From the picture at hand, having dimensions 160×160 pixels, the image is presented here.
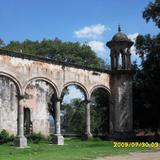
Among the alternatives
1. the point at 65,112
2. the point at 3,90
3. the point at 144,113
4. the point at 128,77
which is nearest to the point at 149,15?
the point at 128,77

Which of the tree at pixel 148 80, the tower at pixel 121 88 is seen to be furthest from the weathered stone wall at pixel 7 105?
the tree at pixel 148 80

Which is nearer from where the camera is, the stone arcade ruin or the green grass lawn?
the green grass lawn

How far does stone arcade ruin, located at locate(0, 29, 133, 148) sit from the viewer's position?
901 inches

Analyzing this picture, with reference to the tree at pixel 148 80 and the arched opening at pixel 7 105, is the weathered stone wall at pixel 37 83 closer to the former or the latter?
the arched opening at pixel 7 105

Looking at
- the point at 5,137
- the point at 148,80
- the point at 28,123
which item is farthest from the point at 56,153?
the point at 28,123

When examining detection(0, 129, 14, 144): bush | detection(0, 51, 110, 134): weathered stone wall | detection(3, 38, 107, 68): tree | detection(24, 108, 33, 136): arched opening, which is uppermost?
detection(3, 38, 107, 68): tree

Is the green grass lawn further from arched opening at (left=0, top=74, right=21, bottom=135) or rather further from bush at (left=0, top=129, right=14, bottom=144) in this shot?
arched opening at (left=0, top=74, right=21, bottom=135)

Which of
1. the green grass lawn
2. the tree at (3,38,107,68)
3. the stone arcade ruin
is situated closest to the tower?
the stone arcade ruin

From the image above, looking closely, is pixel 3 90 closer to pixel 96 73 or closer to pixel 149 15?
pixel 96 73

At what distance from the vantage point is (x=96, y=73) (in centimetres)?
2748

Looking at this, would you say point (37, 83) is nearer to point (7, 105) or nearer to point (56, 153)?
point (7, 105)

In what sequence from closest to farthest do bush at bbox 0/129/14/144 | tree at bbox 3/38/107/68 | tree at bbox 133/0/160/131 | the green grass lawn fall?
the green grass lawn, bush at bbox 0/129/14/144, tree at bbox 133/0/160/131, tree at bbox 3/38/107/68

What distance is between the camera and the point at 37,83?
1273 inches

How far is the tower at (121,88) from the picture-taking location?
1096 inches
